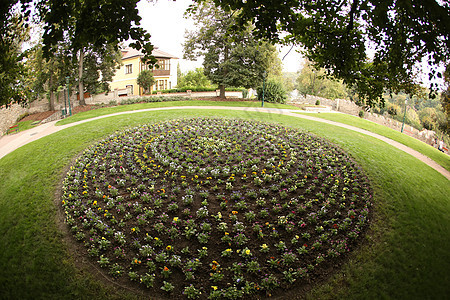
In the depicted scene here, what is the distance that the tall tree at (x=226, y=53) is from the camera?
20.0 metres

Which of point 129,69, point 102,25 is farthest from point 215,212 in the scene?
point 129,69

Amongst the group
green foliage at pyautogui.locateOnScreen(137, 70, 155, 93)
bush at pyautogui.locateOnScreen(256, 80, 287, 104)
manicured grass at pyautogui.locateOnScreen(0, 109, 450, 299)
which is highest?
green foliage at pyautogui.locateOnScreen(137, 70, 155, 93)

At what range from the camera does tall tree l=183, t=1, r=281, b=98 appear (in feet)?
65.5

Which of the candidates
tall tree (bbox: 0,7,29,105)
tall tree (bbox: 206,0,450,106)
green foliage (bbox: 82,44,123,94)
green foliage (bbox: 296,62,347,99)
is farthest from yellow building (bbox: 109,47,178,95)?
tall tree (bbox: 206,0,450,106)

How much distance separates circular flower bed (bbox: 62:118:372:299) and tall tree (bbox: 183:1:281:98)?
13272 mm

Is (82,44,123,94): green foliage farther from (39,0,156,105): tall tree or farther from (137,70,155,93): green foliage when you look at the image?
(39,0,156,105): tall tree

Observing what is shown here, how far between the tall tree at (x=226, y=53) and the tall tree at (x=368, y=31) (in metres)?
14.0

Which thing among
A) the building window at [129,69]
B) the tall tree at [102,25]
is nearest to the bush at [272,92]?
the tall tree at [102,25]

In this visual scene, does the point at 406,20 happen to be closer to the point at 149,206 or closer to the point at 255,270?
the point at 255,270

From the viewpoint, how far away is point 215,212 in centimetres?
546

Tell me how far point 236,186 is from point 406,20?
4.79 metres

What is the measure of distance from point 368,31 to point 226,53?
16725 mm

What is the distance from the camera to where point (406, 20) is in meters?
4.36

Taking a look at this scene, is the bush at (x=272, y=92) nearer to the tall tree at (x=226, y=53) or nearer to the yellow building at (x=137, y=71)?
the tall tree at (x=226, y=53)
